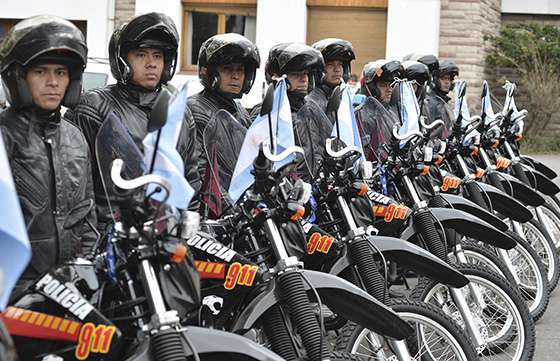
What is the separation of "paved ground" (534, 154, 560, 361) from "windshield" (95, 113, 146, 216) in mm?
3975

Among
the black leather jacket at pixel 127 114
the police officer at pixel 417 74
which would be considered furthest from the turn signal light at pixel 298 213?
the police officer at pixel 417 74

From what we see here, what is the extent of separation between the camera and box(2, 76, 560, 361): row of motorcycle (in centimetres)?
321

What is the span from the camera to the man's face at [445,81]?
968 centimetres

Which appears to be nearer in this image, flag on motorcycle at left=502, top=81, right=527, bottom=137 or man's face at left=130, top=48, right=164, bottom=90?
man's face at left=130, top=48, right=164, bottom=90

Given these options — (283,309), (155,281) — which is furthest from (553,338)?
(155,281)

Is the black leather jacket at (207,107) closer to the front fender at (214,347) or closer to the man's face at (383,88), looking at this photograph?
the front fender at (214,347)

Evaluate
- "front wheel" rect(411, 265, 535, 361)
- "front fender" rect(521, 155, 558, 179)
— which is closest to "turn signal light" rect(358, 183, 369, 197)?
"front wheel" rect(411, 265, 535, 361)

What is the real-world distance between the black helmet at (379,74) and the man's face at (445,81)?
5.56ft

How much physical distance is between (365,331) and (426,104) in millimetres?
4874

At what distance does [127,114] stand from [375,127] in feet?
7.61

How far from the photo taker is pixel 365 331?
464 centimetres

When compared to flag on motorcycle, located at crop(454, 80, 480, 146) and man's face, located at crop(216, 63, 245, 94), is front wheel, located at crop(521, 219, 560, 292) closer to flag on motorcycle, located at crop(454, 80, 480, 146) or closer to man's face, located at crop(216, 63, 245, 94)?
flag on motorcycle, located at crop(454, 80, 480, 146)

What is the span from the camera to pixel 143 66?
4.97 metres

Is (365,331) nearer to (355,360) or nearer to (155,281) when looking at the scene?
(355,360)
